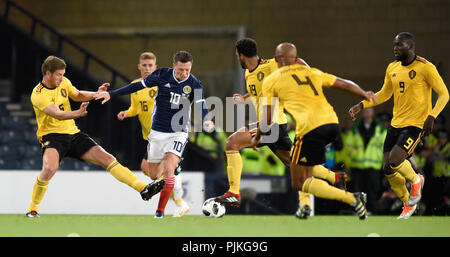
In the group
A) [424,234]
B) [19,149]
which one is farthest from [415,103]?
[19,149]

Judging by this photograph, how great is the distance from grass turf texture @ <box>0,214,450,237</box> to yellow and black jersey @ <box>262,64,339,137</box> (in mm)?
1013

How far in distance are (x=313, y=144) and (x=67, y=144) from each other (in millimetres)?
3098

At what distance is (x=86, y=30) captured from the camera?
1611cm

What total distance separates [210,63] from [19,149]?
17.4 feet

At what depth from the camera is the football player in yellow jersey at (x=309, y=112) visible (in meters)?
6.70

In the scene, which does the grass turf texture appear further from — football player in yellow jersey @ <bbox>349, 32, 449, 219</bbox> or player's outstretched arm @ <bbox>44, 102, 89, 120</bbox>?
player's outstretched arm @ <bbox>44, 102, 89, 120</bbox>

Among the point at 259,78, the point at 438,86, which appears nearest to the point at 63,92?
the point at 259,78

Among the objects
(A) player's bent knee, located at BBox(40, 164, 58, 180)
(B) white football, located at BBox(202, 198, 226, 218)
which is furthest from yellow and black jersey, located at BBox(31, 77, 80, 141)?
(B) white football, located at BBox(202, 198, 226, 218)

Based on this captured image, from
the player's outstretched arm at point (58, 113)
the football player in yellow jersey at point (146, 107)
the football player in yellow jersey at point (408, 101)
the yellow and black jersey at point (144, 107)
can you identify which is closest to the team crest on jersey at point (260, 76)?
the football player in yellow jersey at point (408, 101)

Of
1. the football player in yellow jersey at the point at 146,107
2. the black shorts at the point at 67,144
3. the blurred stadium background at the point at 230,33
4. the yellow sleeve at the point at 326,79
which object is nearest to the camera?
the yellow sleeve at the point at 326,79

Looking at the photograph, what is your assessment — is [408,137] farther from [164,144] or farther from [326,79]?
[164,144]

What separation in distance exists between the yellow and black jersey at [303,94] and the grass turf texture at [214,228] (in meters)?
1.01

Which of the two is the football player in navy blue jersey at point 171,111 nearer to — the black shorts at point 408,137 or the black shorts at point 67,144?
the black shorts at point 67,144

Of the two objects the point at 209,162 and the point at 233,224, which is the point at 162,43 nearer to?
the point at 209,162
